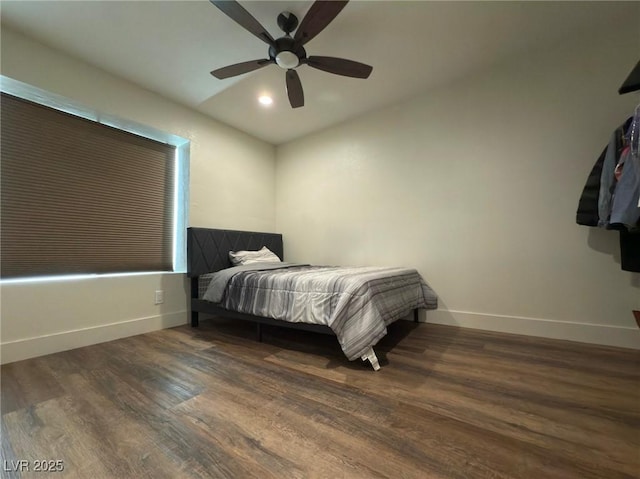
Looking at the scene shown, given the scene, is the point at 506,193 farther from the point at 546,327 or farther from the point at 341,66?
the point at 341,66

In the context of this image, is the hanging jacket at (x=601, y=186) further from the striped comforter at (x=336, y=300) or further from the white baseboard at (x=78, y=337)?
the white baseboard at (x=78, y=337)

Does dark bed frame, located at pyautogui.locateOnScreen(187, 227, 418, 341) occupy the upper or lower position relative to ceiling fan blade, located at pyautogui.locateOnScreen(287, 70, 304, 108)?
lower

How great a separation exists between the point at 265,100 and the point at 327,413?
3.13 metres

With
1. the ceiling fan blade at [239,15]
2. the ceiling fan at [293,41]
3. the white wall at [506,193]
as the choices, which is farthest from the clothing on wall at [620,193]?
the ceiling fan blade at [239,15]

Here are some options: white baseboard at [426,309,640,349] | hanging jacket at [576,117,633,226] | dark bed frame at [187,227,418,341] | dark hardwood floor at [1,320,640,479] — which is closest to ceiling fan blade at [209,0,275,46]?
dark bed frame at [187,227,418,341]

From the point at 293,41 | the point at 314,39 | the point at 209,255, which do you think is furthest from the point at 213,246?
the point at 314,39

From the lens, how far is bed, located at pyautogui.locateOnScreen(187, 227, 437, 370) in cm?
179

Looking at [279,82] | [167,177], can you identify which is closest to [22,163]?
[167,177]

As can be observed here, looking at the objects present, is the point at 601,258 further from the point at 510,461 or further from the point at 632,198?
the point at 510,461

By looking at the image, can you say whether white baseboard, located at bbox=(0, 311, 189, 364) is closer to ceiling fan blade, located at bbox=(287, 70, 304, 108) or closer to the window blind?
the window blind

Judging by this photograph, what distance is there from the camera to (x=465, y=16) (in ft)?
6.64

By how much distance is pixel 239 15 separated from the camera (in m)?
1.64

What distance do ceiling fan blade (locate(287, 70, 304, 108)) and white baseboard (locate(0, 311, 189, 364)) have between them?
2590 millimetres

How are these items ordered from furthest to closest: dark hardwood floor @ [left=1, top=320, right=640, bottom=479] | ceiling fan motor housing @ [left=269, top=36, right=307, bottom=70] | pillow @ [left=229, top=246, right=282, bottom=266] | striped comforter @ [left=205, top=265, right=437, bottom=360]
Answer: pillow @ [left=229, top=246, right=282, bottom=266] < ceiling fan motor housing @ [left=269, top=36, right=307, bottom=70] < striped comforter @ [left=205, top=265, right=437, bottom=360] < dark hardwood floor @ [left=1, top=320, right=640, bottom=479]
